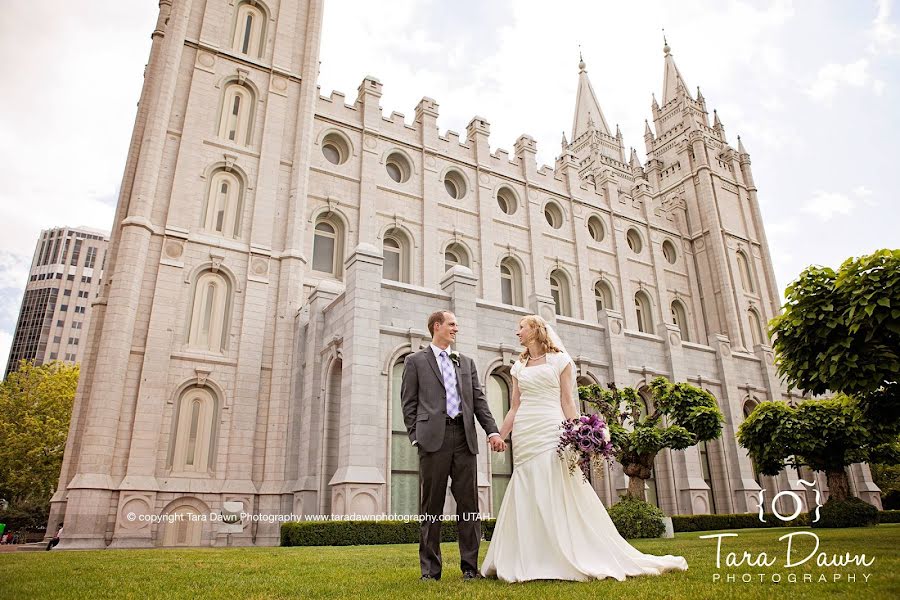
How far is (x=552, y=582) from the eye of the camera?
5.09 metres

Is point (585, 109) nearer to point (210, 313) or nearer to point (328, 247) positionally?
point (328, 247)

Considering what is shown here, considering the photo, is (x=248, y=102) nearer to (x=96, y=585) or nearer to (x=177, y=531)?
(x=177, y=531)

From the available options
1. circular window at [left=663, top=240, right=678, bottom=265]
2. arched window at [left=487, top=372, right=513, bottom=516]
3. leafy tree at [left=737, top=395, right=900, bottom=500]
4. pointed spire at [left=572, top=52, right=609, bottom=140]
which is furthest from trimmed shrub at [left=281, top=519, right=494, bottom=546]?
pointed spire at [left=572, top=52, right=609, bottom=140]

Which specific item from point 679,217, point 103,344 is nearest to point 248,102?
point 103,344

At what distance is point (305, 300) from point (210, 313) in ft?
10.9

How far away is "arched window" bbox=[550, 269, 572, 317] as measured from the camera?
29.3m

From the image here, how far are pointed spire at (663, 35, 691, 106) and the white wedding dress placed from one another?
3950 centimetres

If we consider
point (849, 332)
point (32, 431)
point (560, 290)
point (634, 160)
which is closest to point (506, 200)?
point (560, 290)

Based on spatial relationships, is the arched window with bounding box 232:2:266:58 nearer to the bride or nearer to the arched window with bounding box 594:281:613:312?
the arched window with bounding box 594:281:613:312

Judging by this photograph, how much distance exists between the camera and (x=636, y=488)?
52.2ft

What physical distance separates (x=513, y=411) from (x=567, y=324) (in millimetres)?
15281

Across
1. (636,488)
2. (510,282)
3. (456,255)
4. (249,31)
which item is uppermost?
(249,31)

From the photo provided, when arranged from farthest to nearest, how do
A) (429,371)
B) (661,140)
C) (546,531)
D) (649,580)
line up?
(661,140), (429,371), (546,531), (649,580)

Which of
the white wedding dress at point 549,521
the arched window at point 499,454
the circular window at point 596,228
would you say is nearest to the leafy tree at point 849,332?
the white wedding dress at point 549,521
